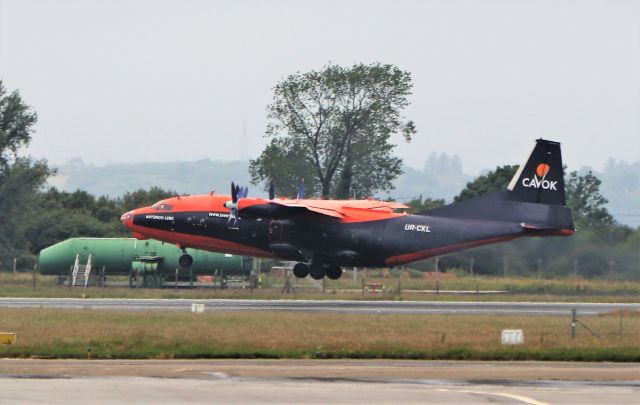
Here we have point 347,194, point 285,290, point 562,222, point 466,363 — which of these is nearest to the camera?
point 466,363

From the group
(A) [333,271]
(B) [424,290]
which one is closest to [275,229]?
(A) [333,271]

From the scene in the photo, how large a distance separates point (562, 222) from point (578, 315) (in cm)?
749

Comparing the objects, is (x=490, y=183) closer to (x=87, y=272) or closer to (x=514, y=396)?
(x=87, y=272)

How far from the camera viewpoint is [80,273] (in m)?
74.1

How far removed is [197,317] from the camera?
49188mm

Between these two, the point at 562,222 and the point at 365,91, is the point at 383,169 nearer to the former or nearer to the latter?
the point at 365,91

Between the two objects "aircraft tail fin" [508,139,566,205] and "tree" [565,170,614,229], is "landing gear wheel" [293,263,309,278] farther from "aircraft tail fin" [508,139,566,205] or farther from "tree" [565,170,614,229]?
"tree" [565,170,614,229]

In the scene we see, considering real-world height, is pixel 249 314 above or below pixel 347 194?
below

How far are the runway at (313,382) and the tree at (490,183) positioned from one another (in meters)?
64.3

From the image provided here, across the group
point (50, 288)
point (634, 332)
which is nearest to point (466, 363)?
point (634, 332)

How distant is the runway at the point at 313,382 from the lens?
2548 centimetres

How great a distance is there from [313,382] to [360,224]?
31.4 meters

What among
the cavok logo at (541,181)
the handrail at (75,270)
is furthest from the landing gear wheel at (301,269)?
the handrail at (75,270)

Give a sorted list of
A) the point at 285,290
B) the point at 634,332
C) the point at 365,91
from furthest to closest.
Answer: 1. the point at 365,91
2. the point at 285,290
3. the point at 634,332
